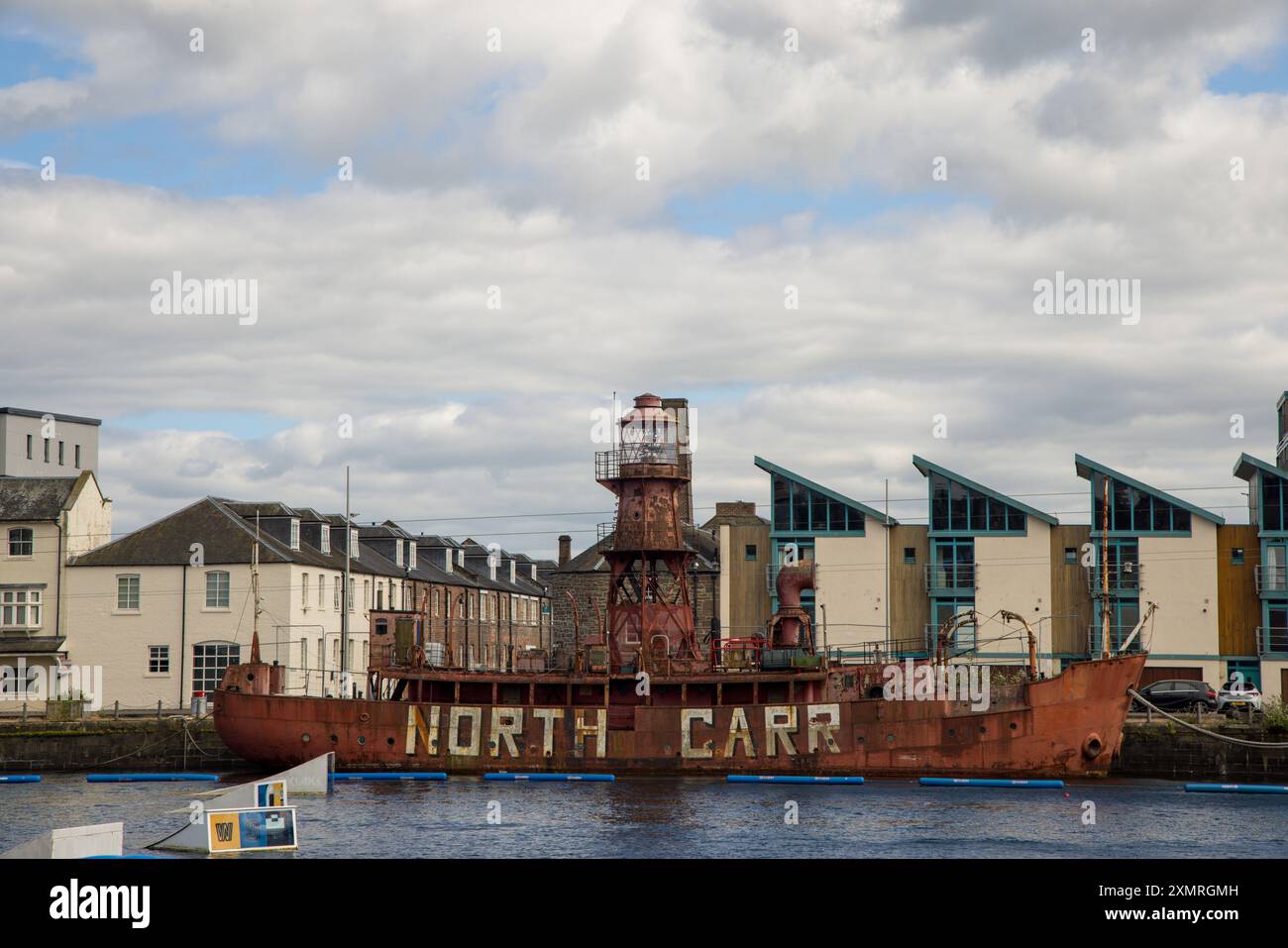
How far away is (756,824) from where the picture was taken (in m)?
36.9

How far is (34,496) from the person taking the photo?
2586 inches

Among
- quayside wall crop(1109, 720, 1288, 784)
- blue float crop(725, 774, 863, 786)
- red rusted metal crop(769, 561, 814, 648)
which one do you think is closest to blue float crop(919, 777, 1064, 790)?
blue float crop(725, 774, 863, 786)

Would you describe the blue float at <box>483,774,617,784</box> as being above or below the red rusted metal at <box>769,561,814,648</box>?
below

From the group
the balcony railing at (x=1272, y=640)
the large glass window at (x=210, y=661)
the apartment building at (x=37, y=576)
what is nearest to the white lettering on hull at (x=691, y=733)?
the large glass window at (x=210, y=661)

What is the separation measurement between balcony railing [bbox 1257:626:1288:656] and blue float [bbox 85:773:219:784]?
42.3 m

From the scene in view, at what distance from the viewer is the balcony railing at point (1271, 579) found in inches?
2400

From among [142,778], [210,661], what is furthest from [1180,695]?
[210,661]

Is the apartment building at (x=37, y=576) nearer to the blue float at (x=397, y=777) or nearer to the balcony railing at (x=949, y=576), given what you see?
the blue float at (x=397, y=777)

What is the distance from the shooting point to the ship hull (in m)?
47.8

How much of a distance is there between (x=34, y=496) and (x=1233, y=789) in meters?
51.3

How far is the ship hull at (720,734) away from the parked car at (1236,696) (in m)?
6.90

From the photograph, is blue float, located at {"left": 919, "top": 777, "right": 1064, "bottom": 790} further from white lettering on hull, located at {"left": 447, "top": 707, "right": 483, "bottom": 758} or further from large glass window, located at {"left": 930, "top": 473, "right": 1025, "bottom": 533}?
large glass window, located at {"left": 930, "top": 473, "right": 1025, "bottom": 533}
